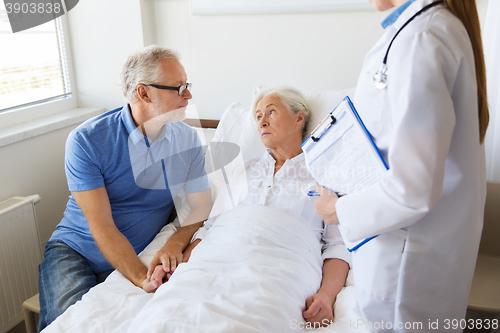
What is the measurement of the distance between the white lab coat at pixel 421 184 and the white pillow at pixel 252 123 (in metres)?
0.96

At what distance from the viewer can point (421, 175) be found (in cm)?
73

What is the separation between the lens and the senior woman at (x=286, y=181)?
4.73 ft

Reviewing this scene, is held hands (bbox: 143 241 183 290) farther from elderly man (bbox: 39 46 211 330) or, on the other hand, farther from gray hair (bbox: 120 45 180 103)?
gray hair (bbox: 120 45 180 103)

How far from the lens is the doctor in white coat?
2.36ft

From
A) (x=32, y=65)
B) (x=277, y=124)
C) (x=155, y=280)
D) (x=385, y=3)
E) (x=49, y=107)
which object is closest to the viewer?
(x=385, y=3)

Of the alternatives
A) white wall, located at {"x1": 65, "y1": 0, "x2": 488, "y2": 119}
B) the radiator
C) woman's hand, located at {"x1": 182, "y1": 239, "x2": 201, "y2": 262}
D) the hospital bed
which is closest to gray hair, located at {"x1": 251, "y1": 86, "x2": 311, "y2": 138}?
white wall, located at {"x1": 65, "y1": 0, "x2": 488, "y2": 119}

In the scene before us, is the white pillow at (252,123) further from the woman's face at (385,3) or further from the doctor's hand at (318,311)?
the woman's face at (385,3)

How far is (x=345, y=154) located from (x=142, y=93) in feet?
3.20

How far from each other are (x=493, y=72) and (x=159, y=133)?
4.69ft

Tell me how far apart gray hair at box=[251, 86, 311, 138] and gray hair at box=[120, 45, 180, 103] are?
0.46 metres

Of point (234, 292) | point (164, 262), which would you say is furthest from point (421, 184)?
point (164, 262)

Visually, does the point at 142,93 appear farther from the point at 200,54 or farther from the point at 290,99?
the point at 200,54

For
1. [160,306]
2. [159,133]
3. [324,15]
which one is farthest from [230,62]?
[160,306]

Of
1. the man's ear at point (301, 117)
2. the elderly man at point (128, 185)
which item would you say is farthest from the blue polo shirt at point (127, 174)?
the man's ear at point (301, 117)
